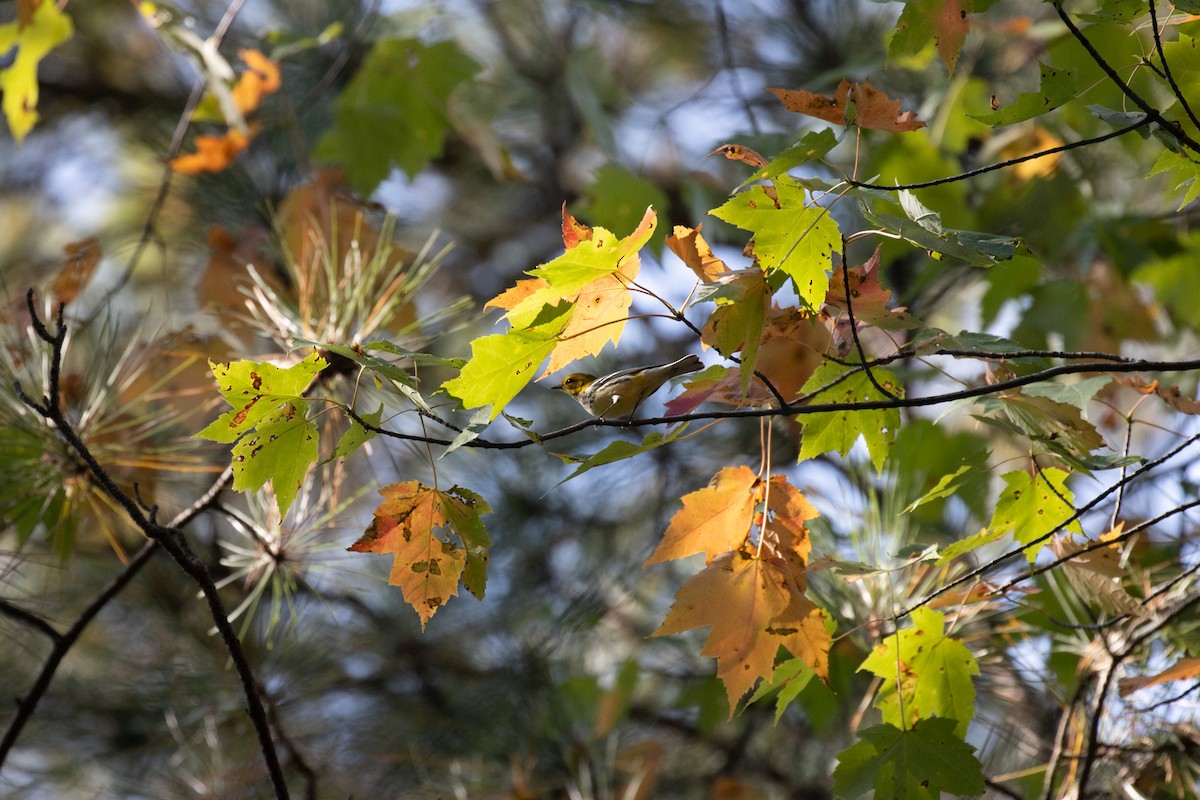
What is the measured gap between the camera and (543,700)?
169cm

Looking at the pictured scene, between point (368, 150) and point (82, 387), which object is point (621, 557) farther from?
point (82, 387)

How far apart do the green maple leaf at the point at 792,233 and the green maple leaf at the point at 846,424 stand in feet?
0.34

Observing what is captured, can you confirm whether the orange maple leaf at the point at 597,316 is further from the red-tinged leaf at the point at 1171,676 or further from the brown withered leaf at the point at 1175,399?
the red-tinged leaf at the point at 1171,676

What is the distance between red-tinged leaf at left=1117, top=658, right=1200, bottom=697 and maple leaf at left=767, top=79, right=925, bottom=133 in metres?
0.53

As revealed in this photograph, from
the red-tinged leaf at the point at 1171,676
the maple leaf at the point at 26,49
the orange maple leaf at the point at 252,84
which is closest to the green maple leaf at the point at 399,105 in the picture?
the orange maple leaf at the point at 252,84

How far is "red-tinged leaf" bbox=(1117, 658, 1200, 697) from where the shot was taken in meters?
0.81

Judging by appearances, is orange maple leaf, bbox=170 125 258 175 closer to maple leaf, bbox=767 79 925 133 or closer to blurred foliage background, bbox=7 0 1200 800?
blurred foliage background, bbox=7 0 1200 800

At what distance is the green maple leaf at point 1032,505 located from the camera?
2.39 ft

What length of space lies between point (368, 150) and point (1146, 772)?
136 centimetres

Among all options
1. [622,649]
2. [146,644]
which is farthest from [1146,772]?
[146,644]

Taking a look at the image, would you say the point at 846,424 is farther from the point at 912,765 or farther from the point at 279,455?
the point at 279,455

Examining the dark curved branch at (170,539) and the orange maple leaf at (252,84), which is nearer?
the dark curved branch at (170,539)

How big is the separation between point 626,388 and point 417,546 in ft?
0.60

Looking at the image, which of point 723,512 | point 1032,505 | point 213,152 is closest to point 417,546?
point 723,512
